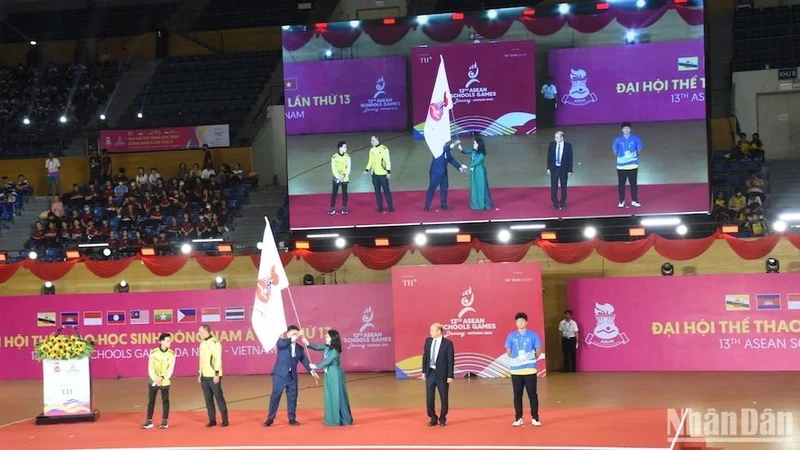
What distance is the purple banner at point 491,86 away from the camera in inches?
987

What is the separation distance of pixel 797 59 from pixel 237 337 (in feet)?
64.9

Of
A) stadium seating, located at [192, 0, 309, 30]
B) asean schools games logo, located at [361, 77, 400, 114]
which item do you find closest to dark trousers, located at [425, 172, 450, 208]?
asean schools games logo, located at [361, 77, 400, 114]

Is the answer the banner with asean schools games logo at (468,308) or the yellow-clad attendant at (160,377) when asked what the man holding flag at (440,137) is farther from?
the yellow-clad attendant at (160,377)

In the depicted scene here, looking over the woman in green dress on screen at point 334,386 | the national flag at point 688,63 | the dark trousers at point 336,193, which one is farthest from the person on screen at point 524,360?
the national flag at point 688,63

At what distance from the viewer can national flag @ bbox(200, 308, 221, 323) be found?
2550 cm

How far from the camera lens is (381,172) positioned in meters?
25.5

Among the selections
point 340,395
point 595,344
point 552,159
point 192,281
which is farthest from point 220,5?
point 340,395

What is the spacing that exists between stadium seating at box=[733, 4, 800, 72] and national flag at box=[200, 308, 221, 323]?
1850 centimetres

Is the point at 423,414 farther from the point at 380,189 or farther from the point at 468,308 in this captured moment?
the point at 380,189

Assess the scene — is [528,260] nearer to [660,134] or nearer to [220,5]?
[660,134]

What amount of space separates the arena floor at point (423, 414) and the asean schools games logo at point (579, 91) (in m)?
6.55

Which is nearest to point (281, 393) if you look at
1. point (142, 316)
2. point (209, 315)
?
point (209, 315)

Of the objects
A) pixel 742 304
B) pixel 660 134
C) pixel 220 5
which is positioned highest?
pixel 220 5

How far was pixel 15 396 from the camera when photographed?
23.2 meters
